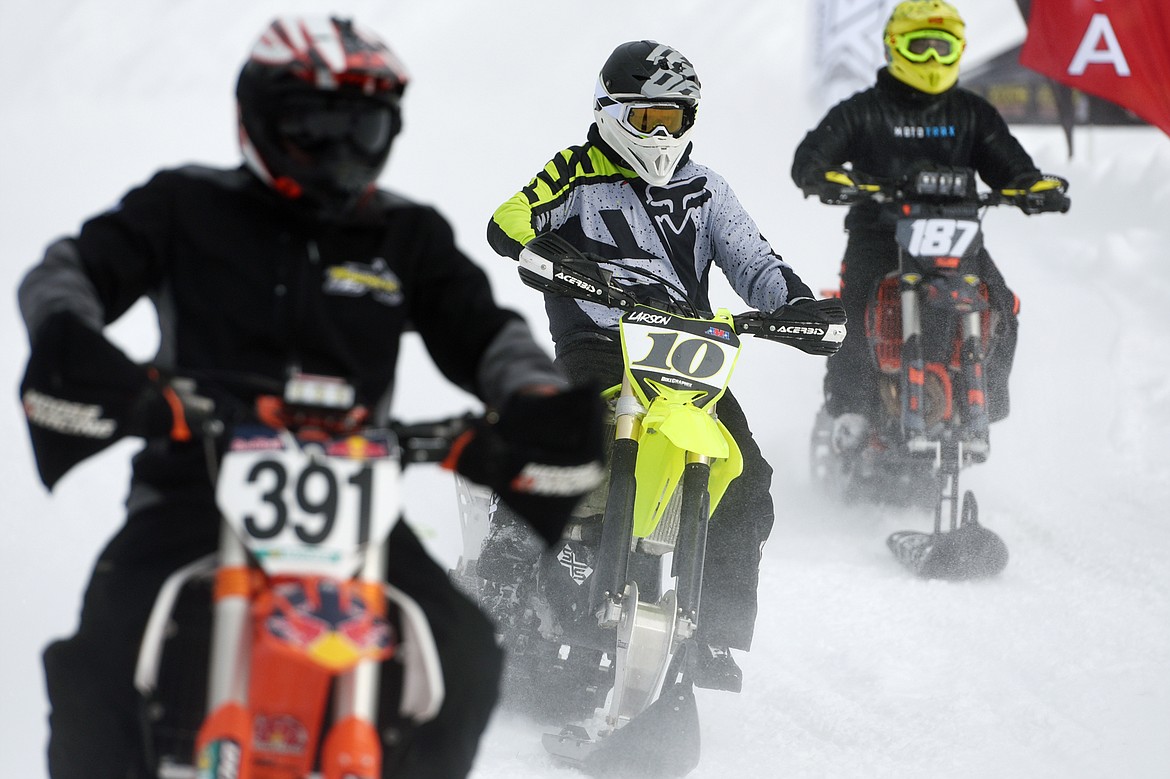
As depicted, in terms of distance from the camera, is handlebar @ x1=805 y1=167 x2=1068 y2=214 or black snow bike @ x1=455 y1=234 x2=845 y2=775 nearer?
black snow bike @ x1=455 y1=234 x2=845 y2=775

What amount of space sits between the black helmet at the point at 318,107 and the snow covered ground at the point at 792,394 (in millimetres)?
628

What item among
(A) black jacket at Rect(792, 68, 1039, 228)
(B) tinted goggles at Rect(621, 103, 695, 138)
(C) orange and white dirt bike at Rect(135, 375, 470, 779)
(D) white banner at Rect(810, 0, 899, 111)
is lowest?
(C) orange and white dirt bike at Rect(135, 375, 470, 779)

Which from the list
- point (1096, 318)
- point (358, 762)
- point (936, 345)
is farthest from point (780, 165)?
point (358, 762)

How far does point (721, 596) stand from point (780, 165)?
479 inches

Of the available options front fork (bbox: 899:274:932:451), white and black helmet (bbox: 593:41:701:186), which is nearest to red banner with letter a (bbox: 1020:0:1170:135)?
front fork (bbox: 899:274:932:451)

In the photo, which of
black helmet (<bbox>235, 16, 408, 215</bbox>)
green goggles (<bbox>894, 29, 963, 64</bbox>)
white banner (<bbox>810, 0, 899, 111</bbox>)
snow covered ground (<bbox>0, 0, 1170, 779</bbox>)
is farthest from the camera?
white banner (<bbox>810, 0, 899, 111</bbox>)

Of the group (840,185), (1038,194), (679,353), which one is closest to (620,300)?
(679,353)

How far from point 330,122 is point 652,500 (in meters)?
2.48

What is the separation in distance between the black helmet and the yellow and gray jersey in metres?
2.84

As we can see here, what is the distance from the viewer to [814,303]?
4914 mm

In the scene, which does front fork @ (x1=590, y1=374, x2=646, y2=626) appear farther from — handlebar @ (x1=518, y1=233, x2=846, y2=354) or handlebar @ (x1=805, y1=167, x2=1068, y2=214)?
handlebar @ (x1=805, y1=167, x2=1068, y2=214)

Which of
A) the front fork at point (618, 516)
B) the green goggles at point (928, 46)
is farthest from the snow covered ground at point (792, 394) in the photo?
the green goggles at point (928, 46)

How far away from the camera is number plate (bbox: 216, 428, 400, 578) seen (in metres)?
2.42

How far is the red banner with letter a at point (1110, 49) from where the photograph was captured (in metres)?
10.8
